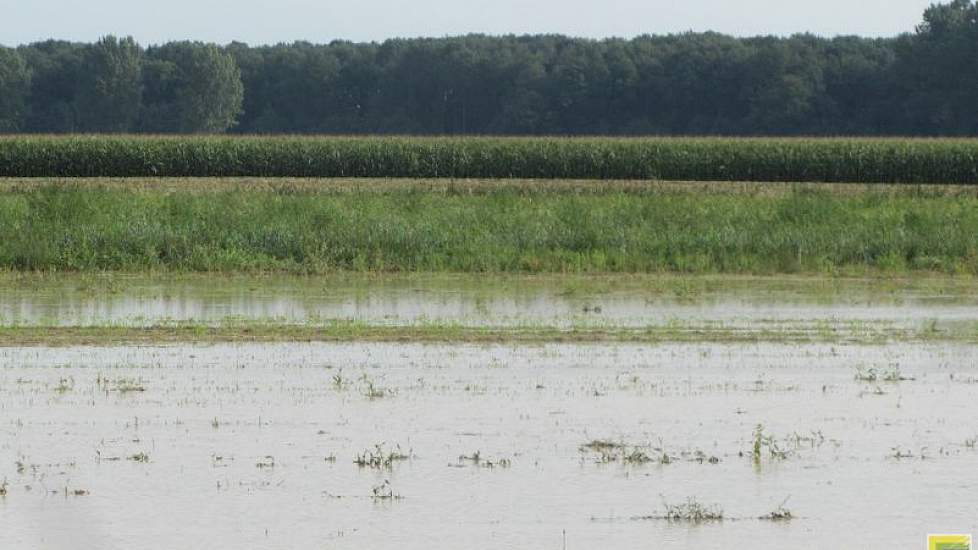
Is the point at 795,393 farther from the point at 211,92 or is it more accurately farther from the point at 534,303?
the point at 211,92

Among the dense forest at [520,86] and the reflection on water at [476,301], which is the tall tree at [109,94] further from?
the reflection on water at [476,301]

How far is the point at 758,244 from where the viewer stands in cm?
2800

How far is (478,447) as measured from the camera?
11.7 metres

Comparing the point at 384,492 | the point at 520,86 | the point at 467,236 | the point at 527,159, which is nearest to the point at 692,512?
the point at 384,492

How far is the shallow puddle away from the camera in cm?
952

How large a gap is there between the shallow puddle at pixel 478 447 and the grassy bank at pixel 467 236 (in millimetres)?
9940

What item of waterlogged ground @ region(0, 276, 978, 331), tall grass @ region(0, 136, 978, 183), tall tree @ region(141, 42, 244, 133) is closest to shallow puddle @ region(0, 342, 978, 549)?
waterlogged ground @ region(0, 276, 978, 331)

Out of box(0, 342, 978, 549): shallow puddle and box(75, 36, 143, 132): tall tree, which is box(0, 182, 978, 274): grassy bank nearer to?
box(0, 342, 978, 549): shallow puddle

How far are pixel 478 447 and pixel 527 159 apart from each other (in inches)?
1855

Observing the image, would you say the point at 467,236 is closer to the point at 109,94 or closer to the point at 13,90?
the point at 13,90

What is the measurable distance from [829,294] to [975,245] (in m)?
6.08

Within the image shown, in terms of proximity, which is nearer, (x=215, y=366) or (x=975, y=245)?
(x=215, y=366)

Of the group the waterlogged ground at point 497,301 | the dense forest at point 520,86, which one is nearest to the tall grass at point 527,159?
the waterlogged ground at point 497,301

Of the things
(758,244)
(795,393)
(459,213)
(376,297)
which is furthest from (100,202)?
(795,393)
